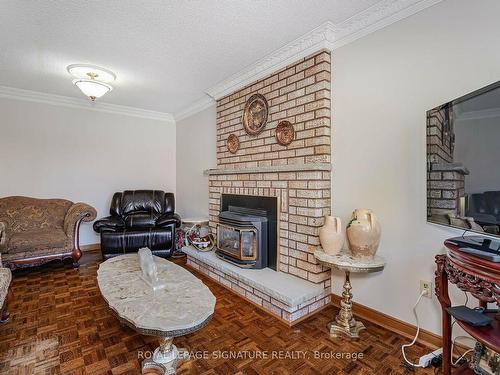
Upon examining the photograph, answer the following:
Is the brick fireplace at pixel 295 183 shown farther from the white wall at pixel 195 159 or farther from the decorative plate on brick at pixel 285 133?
the white wall at pixel 195 159

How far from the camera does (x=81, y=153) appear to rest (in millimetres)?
4078

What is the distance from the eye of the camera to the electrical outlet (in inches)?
67.0

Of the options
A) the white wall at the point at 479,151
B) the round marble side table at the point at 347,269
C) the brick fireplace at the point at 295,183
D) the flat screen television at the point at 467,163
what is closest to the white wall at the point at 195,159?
the brick fireplace at the point at 295,183

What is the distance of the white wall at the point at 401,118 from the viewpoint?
156cm

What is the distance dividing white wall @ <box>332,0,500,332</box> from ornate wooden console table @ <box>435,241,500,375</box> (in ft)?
1.45

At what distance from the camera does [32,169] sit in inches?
147

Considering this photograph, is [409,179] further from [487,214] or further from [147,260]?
[147,260]

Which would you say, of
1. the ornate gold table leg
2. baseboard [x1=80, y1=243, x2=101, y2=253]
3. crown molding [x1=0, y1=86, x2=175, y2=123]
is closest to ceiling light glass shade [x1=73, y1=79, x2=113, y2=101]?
crown molding [x1=0, y1=86, x2=175, y2=123]

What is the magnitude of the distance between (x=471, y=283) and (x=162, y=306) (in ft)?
4.77

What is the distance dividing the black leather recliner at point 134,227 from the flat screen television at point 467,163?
3046mm

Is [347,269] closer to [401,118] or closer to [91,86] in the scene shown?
[401,118]

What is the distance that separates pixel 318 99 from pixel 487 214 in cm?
148

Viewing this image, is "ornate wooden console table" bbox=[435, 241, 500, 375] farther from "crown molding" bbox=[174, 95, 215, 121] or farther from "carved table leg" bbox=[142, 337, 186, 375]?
"crown molding" bbox=[174, 95, 215, 121]

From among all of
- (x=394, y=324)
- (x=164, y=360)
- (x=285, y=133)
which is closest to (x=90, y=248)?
(x=164, y=360)
